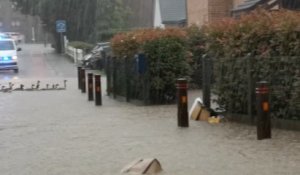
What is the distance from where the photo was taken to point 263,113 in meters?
10.9

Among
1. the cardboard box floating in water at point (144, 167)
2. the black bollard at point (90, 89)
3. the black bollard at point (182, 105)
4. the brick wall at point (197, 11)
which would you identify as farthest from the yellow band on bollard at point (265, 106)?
the brick wall at point (197, 11)

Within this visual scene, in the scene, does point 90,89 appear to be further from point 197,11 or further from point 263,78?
point 197,11

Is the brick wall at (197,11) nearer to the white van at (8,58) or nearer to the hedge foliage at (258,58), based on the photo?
the white van at (8,58)

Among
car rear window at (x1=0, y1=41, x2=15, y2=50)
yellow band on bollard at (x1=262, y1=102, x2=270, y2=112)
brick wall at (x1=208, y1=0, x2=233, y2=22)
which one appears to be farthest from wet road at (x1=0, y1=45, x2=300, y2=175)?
car rear window at (x1=0, y1=41, x2=15, y2=50)

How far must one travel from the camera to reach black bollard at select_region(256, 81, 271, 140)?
1075 centimetres

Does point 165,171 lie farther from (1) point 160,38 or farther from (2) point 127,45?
(2) point 127,45

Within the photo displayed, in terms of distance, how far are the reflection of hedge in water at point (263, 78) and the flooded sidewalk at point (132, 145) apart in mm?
490

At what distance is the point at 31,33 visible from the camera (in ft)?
401

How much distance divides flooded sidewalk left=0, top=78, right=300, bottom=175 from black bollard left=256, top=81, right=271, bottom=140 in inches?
6.6

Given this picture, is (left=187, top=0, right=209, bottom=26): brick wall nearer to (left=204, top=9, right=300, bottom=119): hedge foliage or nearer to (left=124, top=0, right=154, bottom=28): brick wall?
(left=204, top=9, right=300, bottom=119): hedge foliage

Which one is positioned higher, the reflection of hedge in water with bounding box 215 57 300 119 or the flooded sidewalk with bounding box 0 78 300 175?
the reflection of hedge in water with bounding box 215 57 300 119

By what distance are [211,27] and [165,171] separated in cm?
632

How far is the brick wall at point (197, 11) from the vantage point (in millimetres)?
30184

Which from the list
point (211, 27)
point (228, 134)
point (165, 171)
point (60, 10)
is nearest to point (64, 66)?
point (60, 10)
